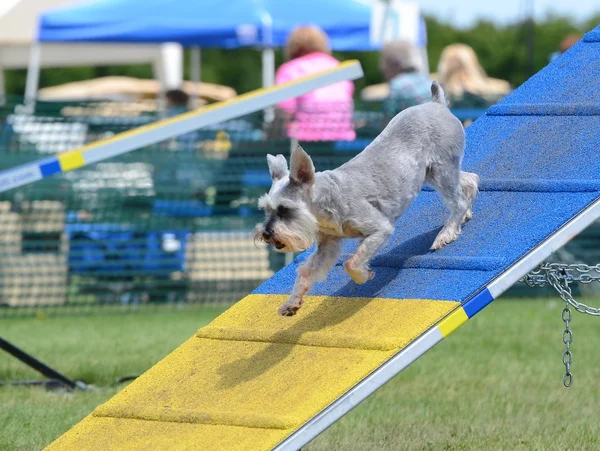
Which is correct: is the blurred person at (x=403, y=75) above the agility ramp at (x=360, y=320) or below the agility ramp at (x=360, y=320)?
below

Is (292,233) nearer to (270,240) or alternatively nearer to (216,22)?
(270,240)

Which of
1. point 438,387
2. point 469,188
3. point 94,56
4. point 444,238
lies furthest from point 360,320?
point 94,56

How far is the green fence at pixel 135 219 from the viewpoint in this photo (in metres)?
10.2

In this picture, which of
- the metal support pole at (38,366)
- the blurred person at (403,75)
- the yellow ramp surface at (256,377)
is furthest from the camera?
the blurred person at (403,75)

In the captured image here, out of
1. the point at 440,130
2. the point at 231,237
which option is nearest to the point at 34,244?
the point at 231,237

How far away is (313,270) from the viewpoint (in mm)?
4648

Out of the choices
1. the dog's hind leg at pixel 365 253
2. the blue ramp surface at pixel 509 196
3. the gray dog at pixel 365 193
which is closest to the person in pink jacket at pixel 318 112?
the blue ramp surface at pixel 509 196

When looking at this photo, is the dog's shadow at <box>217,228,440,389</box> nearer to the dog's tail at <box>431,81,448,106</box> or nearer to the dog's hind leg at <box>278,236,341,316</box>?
the dog's hind leg at <box>278,236,341,316</box>

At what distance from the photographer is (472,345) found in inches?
310

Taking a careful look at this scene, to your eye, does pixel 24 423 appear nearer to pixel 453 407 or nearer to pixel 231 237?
pixel 453 407

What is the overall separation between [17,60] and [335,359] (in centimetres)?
1742

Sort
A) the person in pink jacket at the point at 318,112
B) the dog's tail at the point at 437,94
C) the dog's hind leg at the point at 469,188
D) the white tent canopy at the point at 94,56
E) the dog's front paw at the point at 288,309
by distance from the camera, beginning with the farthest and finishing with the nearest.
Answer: the white tent canopy at the point at 94,56
the person in pink jacket at the point at 318,112
the dog's tail at the point at 437,94
the dog's hind leg at the point at 469,188
the dog's front paw at the point at 288,309

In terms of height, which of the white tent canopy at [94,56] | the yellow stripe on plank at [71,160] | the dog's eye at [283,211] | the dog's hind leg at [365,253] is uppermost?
the dog's eye at [283,211]

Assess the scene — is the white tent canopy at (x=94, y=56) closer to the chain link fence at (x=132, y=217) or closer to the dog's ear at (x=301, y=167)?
the chain link fence at (x=132, y=217)
